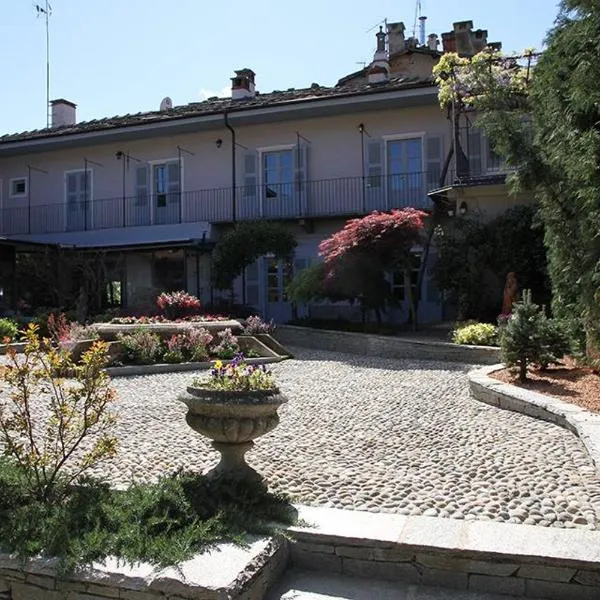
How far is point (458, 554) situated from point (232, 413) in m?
1.39

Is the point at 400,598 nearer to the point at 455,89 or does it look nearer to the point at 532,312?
the point at 532,312

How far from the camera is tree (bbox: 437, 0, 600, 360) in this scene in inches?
255

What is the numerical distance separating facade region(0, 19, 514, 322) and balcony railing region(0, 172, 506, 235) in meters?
0.04

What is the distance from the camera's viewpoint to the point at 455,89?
45.8 ft

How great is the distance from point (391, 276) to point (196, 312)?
517 centimetres

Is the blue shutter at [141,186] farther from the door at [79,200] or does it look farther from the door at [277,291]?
the door at [277,291]

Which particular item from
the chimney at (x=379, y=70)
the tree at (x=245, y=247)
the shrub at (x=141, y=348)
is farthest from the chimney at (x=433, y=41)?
the shrub at (x=141, y=348)

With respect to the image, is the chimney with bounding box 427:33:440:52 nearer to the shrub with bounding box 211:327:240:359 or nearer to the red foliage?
the red foliage

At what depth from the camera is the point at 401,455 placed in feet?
16.4

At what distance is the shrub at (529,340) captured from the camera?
758cm

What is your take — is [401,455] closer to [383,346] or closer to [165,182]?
[383,346]

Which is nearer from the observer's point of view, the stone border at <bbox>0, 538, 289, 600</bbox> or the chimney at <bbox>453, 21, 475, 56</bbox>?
the stone border at <bbox>0, 538, 289, 600</bbox>

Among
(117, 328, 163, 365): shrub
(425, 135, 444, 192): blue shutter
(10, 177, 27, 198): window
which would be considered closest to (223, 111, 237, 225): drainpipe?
(425, 135, 444, 192): blue shutter

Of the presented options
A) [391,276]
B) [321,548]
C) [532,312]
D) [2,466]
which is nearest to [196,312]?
[391,276]
